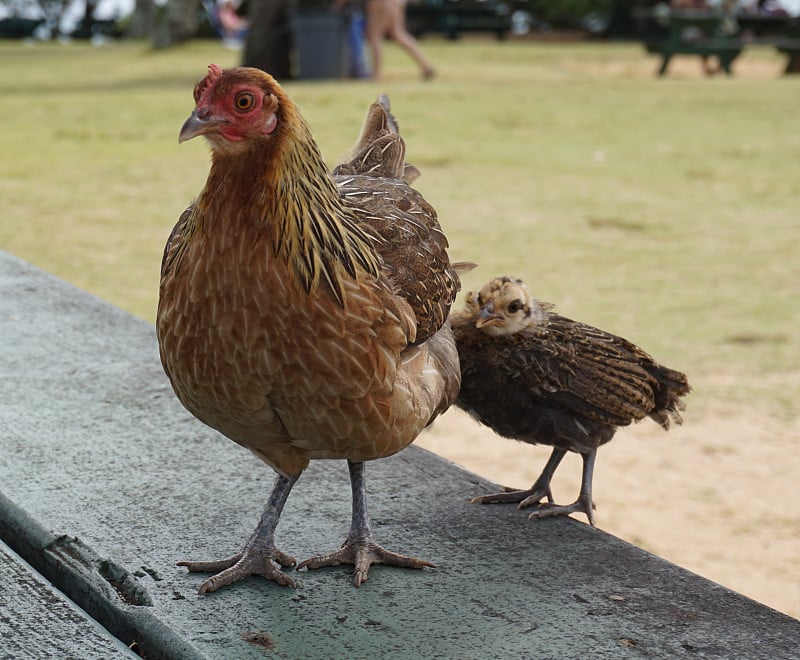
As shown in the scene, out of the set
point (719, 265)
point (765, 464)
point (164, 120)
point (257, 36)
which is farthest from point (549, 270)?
point (257, 36)

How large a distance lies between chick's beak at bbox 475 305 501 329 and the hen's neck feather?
44.1 inches

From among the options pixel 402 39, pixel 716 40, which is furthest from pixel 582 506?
pixel 716 40

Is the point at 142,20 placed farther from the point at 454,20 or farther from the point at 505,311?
the point at 505,311

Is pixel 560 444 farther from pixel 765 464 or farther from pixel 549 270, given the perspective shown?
pixel 549 270

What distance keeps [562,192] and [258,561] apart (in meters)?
8.66

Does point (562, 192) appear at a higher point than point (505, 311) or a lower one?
lower

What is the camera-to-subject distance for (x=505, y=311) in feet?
12.7

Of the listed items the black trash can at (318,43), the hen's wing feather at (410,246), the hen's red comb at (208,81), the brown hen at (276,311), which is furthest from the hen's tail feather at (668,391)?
the black trash can at (318,43)

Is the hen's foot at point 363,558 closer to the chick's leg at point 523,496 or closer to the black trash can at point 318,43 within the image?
the chick's leg at point 523,496

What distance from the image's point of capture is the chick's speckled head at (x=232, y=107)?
2.62 meters

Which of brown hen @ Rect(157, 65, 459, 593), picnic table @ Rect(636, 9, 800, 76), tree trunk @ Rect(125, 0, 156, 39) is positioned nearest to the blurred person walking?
picnic table @ Rect(636, 9, 800, 76)

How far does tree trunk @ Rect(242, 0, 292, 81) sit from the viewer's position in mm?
19641

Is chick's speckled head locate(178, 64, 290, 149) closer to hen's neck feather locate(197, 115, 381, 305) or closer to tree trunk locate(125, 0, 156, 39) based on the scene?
hen's neck feather locate(197, 115, 381, 305)

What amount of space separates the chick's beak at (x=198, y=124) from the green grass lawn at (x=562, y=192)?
401cm
